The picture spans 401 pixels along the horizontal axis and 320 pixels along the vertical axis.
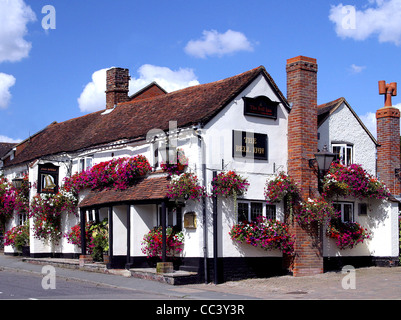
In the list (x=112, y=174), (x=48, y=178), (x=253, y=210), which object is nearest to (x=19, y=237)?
(x=48, y=178)

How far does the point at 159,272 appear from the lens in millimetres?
18297

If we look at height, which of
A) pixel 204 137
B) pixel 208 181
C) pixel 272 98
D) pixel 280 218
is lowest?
pixel 280 218

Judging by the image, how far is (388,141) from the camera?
2375cm

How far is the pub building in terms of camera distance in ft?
61.8

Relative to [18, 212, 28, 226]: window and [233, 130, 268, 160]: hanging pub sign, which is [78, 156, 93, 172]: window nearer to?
[18, 212, 28, 226]: window

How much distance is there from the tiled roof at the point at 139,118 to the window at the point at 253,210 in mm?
3119

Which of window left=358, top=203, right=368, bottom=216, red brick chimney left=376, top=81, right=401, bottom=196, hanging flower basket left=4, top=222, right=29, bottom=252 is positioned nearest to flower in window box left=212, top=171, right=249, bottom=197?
window left=358, top=203, right=368, bottom=216

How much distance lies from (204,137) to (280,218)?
396cm

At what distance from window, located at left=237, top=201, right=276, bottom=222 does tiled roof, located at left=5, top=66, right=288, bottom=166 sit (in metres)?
3.12

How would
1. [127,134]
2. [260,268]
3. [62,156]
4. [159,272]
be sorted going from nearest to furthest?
[159,272]
[260,268]
[127,134]
[62,156]

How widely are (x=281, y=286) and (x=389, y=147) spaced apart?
9.00 metres

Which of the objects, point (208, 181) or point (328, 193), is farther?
point (328, 193)
